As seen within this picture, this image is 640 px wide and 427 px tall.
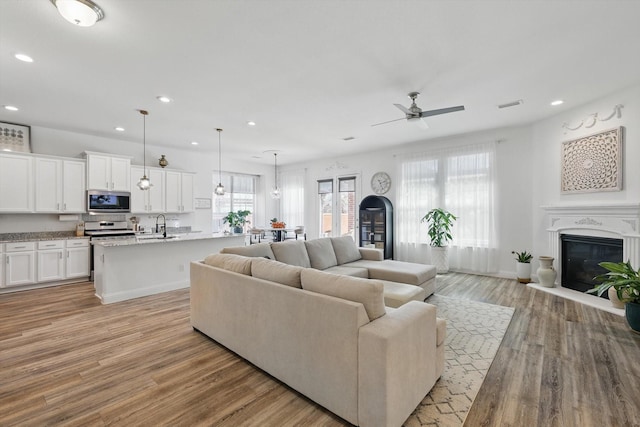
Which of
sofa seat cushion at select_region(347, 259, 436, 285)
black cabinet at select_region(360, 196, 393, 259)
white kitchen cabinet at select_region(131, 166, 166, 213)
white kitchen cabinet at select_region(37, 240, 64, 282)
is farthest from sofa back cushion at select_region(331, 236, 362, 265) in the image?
white kitchen cabinet at select_region(37, 240, 64, 282)

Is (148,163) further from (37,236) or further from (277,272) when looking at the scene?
(277,272)

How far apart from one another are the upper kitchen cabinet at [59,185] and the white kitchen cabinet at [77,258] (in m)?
0.62

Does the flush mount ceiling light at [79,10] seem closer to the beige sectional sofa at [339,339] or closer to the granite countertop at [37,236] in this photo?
the beige sectional sofa at [339,339]

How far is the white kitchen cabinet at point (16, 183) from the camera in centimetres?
468

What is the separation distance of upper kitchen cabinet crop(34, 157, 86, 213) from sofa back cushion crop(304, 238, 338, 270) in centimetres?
447

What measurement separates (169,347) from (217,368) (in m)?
0.70

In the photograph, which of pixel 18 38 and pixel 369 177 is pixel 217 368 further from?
pixel 369 177

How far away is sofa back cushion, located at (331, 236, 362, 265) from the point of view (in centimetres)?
471

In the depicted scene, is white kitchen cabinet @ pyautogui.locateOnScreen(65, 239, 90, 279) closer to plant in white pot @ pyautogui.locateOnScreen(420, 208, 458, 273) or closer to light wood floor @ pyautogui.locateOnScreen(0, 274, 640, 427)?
light wood floor @ pyautogui.locateOnScreen(0, 274, 640, 427)

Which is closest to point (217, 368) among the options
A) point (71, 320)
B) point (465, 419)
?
point (465, 419)

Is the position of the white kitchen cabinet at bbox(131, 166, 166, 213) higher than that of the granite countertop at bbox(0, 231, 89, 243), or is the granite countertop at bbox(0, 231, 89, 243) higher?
the white kitchen cabinet at bbox(131, 166, 166, 213)

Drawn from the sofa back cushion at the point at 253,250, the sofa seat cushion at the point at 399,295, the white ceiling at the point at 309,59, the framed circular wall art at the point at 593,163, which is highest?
the white ceiling at the point at 309,59

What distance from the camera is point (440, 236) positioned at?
19.4ft

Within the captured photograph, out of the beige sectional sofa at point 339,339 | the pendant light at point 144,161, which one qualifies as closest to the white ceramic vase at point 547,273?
the beige sectional sofa at point 339,339
